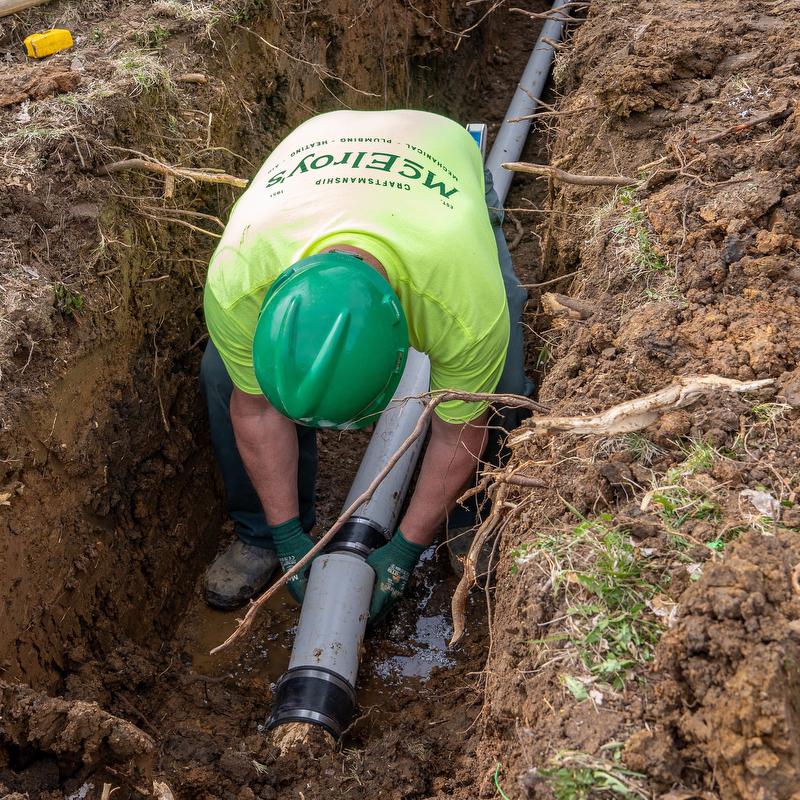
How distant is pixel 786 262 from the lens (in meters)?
2.26

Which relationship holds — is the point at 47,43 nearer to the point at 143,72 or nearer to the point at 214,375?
the point at 143,72

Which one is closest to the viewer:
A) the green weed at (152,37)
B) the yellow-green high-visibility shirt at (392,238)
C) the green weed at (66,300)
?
the yellow-green high-visibility shirt at (392,238)

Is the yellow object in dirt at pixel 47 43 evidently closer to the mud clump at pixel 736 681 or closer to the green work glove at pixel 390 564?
the green work glove at pixel 390 564

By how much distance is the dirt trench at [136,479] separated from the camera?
2238 millimetres

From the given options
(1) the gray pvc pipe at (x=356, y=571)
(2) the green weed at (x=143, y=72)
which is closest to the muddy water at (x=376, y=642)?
(1) the gray pvc pipe at (x=356, y=571)

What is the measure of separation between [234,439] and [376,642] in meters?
0.94

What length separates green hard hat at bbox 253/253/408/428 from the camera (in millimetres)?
Answer: 1985

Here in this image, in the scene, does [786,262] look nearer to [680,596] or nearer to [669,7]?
[680,596]

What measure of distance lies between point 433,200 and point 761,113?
132cm

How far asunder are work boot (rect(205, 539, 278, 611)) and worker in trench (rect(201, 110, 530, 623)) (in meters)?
0.36

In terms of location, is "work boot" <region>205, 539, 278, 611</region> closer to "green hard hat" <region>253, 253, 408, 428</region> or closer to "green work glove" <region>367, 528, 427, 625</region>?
"green work glove" <region>367, 528, 427, 625</region>

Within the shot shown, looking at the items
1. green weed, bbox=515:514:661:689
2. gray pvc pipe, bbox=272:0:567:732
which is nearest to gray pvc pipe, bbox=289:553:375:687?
gray pvc pipe, bbox=272:0:567:732

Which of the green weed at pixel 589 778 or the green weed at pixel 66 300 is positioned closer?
the green weed at pixel 589 778

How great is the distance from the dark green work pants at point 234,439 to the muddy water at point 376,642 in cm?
A: 27
